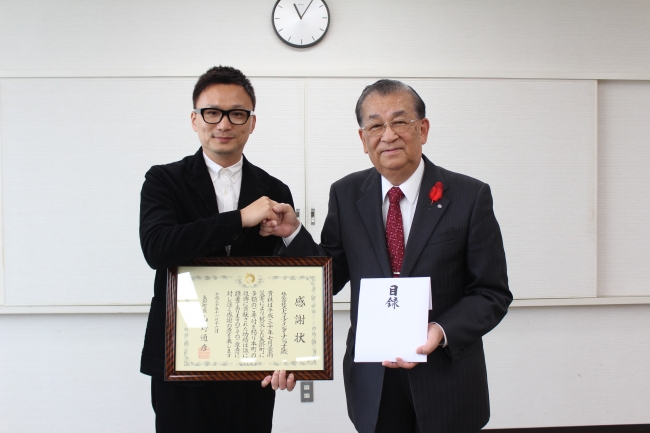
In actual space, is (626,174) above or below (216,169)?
above

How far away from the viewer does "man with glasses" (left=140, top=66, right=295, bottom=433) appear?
4.76ft

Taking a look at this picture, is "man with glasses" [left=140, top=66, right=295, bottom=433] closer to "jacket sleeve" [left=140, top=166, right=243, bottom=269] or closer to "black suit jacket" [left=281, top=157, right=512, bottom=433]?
"jacket sleeve" [left=140, top=166, right=243, bottom=269]

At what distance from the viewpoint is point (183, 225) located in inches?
53.1

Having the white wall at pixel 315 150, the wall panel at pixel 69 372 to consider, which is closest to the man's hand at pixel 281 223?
the white wall at pixel 315 150

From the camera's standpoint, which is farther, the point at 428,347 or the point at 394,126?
the point at 394,126

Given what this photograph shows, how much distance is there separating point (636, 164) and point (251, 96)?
2683 mm

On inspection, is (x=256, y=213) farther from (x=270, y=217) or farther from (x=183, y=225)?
→ (x=183, y=225)

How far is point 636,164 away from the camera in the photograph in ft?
10.1

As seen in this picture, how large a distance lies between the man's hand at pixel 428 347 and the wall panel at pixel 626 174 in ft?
7.37

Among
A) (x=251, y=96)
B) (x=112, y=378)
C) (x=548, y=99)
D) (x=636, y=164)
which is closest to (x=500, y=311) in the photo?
(x=251, y=96)

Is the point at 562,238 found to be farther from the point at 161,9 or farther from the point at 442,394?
the point at 161,9

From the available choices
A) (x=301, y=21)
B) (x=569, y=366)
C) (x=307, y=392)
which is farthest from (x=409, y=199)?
(x=569, y=366)

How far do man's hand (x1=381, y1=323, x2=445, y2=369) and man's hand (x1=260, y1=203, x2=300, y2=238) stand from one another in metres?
0.49

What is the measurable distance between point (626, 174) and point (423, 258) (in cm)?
235
